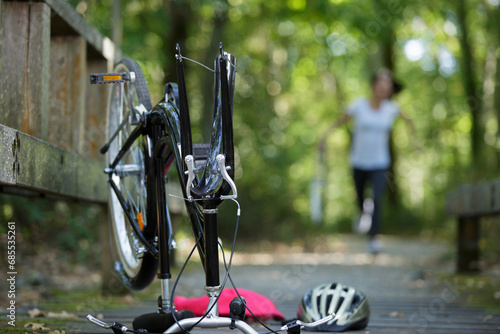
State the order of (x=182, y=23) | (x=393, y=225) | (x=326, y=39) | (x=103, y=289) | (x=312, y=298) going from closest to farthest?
(x=312, y=298) → (x=103, y=289) → (x=182, y=23) → (x=326, y=39) → (x=393, y=225)

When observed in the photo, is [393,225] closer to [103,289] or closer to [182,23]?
[182,23]

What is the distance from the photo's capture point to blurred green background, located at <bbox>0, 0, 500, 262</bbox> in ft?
36.3

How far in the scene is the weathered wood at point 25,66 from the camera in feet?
11.6

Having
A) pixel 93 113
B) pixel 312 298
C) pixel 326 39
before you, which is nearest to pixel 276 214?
pixel 326 39

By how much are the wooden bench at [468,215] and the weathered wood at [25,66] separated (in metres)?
3.75

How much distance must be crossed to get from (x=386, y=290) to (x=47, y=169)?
3.34 metres

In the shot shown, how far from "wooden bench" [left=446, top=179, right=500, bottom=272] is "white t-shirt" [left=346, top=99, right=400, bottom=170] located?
1.23 m

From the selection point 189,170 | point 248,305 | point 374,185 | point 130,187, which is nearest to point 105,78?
point 130,187

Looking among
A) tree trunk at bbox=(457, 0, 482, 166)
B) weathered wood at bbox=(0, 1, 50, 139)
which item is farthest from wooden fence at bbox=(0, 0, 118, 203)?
tree trunk at bbox=(457, 0, 482, 166)

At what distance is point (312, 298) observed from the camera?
3402mm

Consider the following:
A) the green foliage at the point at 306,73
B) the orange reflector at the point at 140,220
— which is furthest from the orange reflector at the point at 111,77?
the green foliage at the point at 306,73

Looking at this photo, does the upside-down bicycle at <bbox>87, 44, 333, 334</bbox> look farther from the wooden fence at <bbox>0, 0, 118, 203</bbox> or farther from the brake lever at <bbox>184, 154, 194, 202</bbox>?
the wooden fence at <bbox>0, 0, 118, 203</bbox>

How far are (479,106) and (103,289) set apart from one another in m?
13.3

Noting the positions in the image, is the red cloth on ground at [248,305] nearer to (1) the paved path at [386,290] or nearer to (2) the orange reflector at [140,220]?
(1) the paved path at [386,290]
